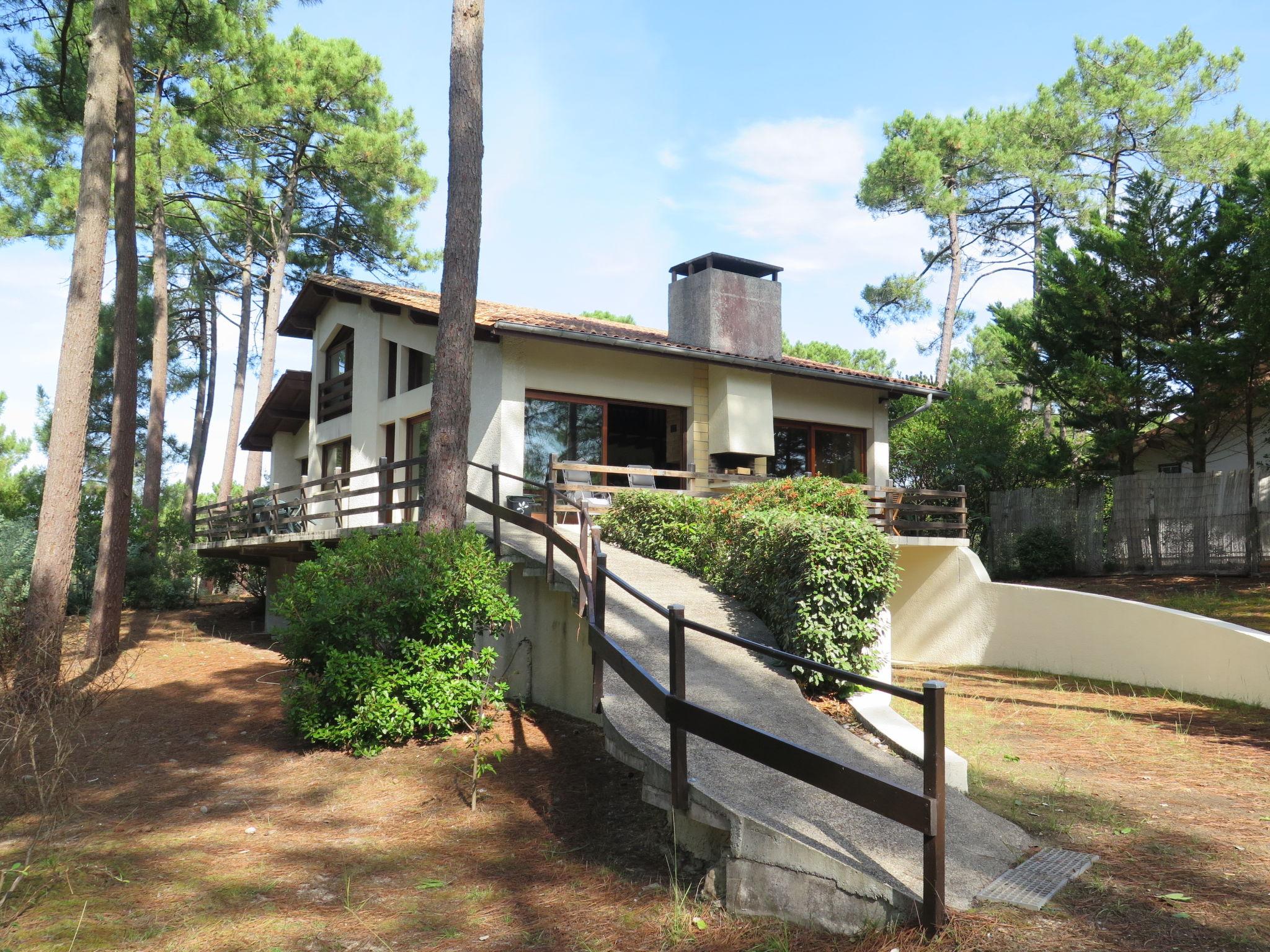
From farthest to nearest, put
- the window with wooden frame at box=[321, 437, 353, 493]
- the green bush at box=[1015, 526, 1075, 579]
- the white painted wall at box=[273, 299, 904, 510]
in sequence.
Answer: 1. the window with wooden frame at box=[321, 437, 353, 493]
2. the green bush at box=[1015, 526, 1075, 579]
3. the white painted wall at box=[273, 299, 904, 510]

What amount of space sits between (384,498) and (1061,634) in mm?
9278

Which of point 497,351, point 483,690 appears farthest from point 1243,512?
point 483,690

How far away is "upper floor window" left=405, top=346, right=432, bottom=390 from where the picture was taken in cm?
1540

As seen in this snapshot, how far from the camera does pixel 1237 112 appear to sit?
78.9 ft

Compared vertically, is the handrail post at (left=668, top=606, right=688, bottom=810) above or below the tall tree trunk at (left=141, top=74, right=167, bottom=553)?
below

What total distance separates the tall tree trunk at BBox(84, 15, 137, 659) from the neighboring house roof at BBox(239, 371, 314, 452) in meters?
6.39

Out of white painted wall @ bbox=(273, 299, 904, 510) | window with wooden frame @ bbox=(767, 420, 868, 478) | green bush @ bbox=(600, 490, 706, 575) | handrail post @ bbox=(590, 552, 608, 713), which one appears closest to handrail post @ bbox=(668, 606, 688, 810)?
handrail post @ bbox=(590, 552, 608, 713)

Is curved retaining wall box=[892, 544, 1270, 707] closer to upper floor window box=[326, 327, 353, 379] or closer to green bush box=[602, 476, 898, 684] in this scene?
green bush box=[602, 476, 898, 684]

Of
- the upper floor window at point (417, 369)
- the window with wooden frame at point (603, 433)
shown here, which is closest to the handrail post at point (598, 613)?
the window with wooden frame at point (603, 433)

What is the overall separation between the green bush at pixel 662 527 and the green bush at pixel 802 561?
0.08 ft

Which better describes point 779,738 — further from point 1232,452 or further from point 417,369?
point 1232,452

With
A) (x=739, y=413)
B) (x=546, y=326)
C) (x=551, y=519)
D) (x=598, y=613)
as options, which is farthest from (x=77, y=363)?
(x=739, y=413)

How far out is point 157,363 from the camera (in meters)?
21.8

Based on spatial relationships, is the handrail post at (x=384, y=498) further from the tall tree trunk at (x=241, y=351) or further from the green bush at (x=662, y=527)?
the tall tree trunk at (x=241, y=351)
